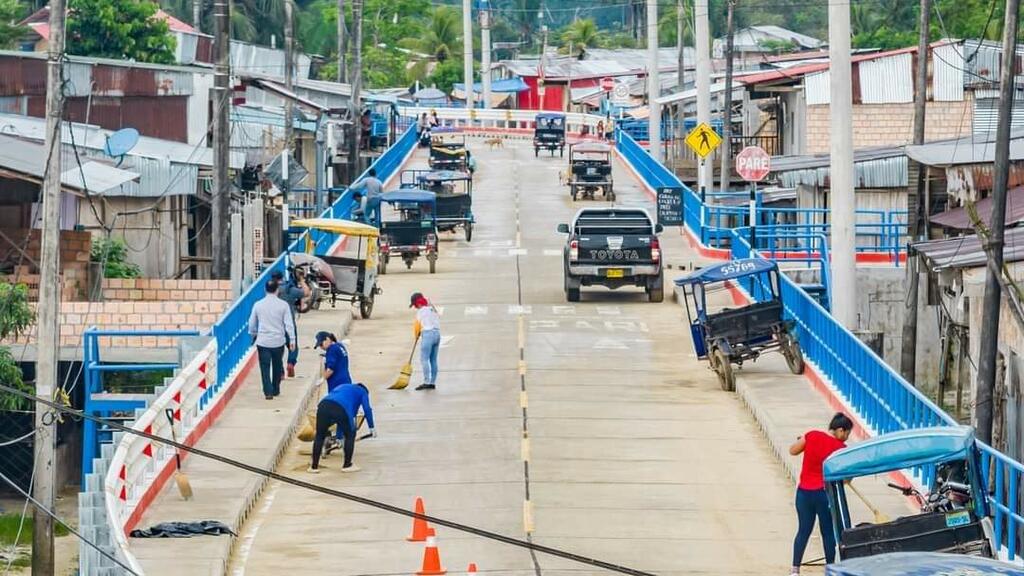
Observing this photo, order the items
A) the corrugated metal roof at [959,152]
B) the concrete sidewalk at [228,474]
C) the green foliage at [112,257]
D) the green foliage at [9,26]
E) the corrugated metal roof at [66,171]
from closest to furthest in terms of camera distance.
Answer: the concrete sidewalk at [228,474]
the corrugated metal roof at [959,152]
the corrugated metal roof at [66,171]
the green foliage at [112,257]
the green foliage at [9,26]

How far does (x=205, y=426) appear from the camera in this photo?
24.6m

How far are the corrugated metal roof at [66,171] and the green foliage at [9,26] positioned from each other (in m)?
33.3

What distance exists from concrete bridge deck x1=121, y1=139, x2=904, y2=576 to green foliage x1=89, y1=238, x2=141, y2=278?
17.7ft

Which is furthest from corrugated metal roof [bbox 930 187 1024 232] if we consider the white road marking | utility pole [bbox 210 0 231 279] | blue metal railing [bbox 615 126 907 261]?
utility pole [bbox 210 0 231 279]

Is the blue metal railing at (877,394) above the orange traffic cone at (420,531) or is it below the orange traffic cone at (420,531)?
above

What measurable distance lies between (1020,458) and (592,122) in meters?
67.2

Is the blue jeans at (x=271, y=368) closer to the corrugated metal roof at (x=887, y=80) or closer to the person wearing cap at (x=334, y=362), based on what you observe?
the person wearing cap at (x=334, y=362)

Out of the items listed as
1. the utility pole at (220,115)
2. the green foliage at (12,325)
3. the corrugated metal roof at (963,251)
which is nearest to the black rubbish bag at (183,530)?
the corrugated metal roof at (963,251)

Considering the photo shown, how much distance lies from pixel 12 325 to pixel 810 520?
19054 millimetres

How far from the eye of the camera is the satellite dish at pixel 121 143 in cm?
3881

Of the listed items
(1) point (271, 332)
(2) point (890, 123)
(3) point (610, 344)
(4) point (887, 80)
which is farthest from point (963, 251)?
(2) point (890, 123)

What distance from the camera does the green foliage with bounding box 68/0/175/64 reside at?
63781 millimetres

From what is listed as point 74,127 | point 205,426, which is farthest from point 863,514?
point 74,127

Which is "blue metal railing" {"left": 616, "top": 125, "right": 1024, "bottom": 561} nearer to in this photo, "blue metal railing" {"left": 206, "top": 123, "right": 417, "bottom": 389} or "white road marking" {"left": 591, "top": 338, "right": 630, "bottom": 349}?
"white road marking" {"left": 591, "top": 338, "right": 630, "bottom": 349}
